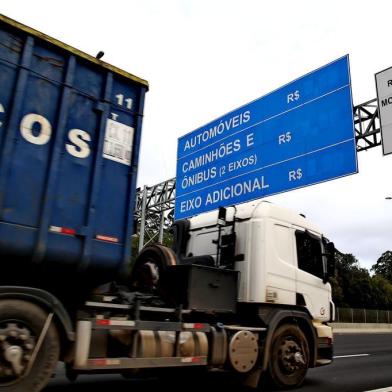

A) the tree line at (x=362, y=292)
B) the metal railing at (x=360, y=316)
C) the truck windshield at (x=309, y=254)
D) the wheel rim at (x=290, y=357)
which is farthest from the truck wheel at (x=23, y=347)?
the tree line at (x=362, y=292)

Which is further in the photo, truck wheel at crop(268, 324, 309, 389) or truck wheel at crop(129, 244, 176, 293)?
truck wheel at crop(268, 324, 309, 389)

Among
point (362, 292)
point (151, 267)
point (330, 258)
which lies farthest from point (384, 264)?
point (151, 267)

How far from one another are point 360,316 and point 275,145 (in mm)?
28659

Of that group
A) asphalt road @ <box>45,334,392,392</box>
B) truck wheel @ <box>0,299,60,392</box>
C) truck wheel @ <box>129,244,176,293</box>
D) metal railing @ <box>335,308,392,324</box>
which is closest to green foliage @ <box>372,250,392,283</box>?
metal railing @ <box>335,308,392,324</box>

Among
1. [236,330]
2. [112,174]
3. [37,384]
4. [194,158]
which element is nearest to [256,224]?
[236,330]

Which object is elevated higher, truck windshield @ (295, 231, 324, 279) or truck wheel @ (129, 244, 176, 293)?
truck windshield @ (295, 231, 324, 279)

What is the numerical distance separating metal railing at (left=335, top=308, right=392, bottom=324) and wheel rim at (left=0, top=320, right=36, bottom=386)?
29855mm

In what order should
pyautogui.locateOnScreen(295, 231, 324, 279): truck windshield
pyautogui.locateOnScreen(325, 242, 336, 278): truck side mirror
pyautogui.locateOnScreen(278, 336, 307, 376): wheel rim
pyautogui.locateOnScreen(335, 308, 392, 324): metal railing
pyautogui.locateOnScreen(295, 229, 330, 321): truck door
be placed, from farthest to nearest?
pyautogui.locateOnScreen(335, 308, 392, 324): metal railing, pyautogui.locateOnScreen(325, 242, 336, 278): truck side mirror, pyautogui.locateOnScreen(295, 231, 324, 279): truck windshield, pyautogui.locateOnScreen(295, 229, 330, 321): truck door, pyautogui.locateOnScreen(278, 336, 307, 376): wheel rim

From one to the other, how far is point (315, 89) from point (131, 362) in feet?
25.1

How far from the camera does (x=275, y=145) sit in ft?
36.8

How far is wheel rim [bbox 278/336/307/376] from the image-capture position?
7.10 metres

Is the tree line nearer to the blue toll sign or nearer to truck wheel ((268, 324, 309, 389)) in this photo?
the blue toll sign

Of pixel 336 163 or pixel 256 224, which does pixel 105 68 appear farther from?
pixel 336 163

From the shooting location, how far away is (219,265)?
748 centimetres
